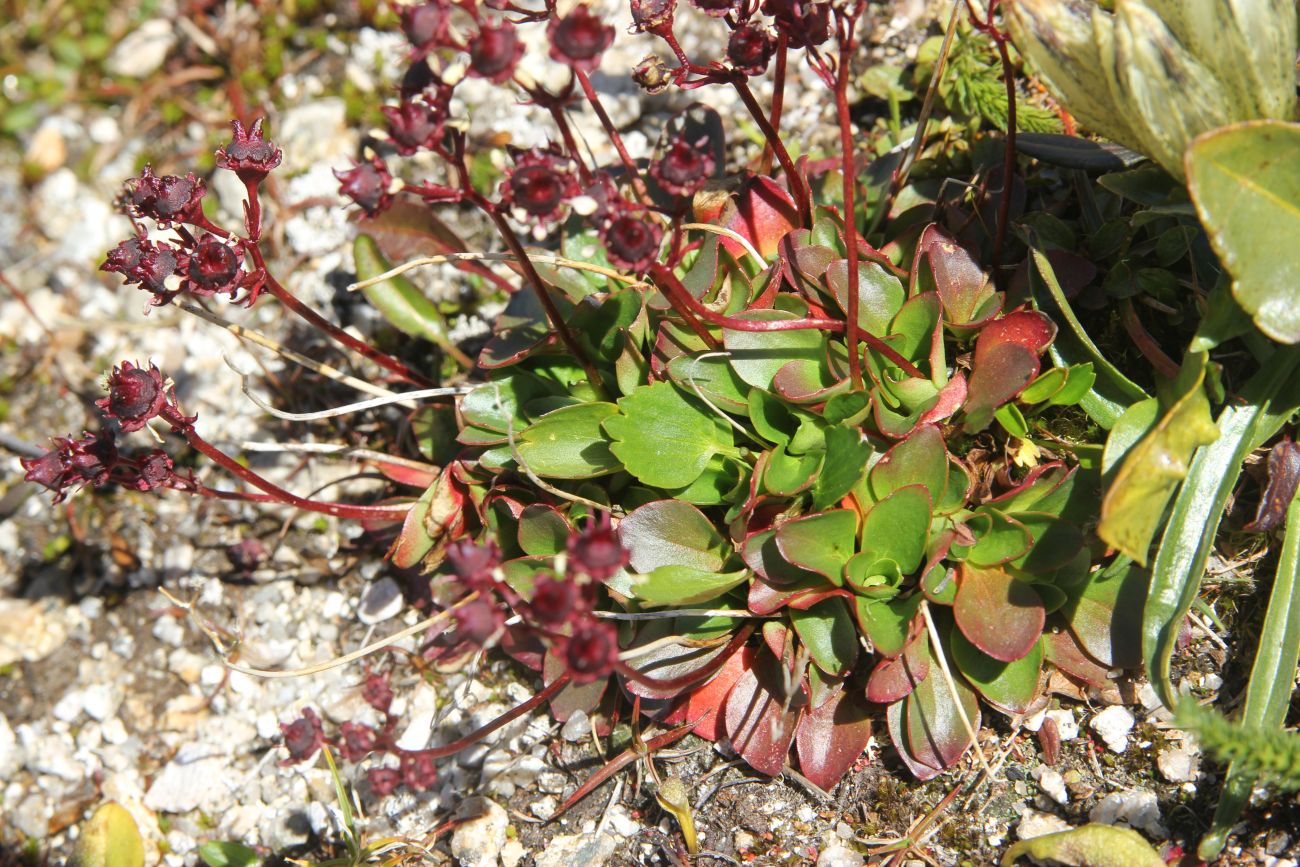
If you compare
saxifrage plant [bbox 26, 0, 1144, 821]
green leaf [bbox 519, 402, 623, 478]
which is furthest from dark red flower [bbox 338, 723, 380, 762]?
green leaf [bbox 519, 402, 623, 478]

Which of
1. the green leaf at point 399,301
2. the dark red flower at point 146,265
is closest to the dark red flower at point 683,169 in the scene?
the dark red flower at point 146,265

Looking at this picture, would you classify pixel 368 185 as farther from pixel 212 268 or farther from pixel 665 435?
pixel 665 435

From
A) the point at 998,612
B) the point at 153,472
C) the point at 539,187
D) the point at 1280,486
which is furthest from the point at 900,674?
the point at 153,472

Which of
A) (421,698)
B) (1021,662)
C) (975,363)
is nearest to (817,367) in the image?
(975,363)

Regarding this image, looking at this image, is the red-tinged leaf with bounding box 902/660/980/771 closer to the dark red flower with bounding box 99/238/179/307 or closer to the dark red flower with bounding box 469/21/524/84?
the dark red flower with bounding box 469/21/524/84

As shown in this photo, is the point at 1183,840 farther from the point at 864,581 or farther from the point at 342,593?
the point at 342,593

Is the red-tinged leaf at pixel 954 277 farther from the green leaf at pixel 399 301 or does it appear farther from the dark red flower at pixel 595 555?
the green leaf at pixel 399 301
